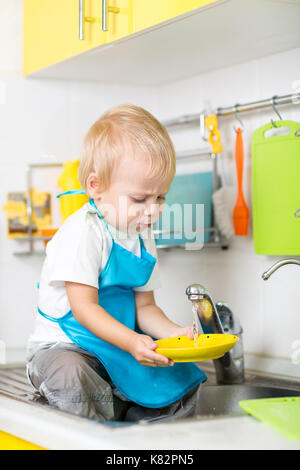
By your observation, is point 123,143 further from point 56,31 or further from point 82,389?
point 56,31

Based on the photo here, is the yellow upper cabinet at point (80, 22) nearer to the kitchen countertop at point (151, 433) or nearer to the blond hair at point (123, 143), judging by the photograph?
the blond hair at point (123, 143)

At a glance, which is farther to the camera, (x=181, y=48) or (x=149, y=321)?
(x=181, y=48)

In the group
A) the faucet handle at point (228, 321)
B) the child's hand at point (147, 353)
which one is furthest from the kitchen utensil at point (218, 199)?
the child's hand at point (147, 353)

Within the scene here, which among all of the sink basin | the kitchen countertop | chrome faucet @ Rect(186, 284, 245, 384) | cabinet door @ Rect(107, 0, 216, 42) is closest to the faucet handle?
chrome faucet @ Rect(186, 284, 245, 384)

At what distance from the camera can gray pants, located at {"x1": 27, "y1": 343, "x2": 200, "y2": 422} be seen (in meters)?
1.03

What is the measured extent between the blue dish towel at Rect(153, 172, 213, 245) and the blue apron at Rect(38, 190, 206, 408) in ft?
1.14

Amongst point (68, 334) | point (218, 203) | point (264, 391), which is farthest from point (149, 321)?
point (218, 203)

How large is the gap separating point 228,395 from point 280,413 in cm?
39

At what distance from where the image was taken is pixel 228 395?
1.28 meters

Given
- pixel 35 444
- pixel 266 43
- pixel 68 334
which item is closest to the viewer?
pixel 35 444

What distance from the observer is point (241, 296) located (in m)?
1.51

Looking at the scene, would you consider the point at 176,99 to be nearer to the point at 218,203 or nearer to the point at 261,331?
the point at 218,203

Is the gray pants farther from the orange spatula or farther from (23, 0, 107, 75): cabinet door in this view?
(23, 0, 107, 75): cabinet door

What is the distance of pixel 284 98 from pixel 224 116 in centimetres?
21
